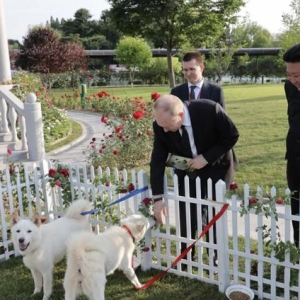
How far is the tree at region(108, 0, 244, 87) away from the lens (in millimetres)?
15852

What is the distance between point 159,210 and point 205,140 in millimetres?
745

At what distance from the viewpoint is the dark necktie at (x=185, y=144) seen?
332 cm

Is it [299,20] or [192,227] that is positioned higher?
[299,20]

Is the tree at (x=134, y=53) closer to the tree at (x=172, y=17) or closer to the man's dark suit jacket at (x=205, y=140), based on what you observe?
the tree at (x=172, y=17)

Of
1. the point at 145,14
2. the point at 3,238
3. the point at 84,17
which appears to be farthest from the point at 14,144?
the point at 84,17

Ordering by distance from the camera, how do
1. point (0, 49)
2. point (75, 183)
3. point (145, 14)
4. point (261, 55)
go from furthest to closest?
point (261, 55) < point (145, 14) < point (0, 49) < point (75, 183)

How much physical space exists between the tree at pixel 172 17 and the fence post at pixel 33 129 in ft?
30.3

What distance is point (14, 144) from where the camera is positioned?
8766 mm

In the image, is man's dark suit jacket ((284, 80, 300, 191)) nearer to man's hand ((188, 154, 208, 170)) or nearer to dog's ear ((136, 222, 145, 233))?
man's hand ((188, 154, 208, 170))

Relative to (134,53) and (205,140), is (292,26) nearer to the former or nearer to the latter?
(205,140)

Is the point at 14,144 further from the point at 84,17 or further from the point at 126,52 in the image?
the point at 84,17

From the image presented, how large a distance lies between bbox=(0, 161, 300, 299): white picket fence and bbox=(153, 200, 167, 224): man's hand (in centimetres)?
10

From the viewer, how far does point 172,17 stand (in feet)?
53.2

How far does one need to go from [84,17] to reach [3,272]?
78731 millimetres
